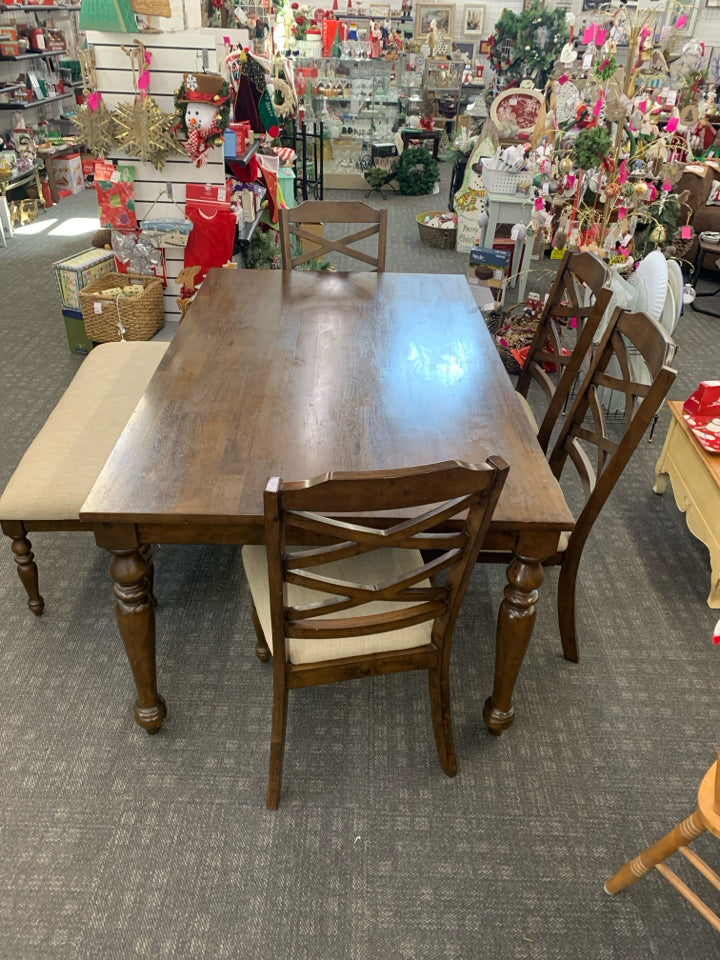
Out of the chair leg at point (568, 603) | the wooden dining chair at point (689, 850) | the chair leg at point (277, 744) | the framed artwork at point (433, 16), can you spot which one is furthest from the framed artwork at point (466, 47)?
the wooden dining chair at point (689, 850)

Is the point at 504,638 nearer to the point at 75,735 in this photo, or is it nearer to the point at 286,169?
the point at 75,735

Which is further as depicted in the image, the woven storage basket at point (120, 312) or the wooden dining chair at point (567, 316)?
A: the woven storage basket at point (120, 312)

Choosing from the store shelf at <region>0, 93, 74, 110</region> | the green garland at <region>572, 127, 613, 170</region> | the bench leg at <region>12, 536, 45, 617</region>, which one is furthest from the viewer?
the store shelf at <region>0, 93, 74, 110</region>

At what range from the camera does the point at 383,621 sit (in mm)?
1465

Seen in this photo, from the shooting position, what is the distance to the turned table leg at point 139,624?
5.07 feet

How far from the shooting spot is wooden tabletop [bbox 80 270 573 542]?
1484mm

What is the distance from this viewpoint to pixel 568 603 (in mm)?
2021

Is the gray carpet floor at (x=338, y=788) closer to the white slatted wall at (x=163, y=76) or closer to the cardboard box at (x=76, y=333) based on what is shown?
the cardboard box at (x=76, y=333)

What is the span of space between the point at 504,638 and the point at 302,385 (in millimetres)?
868

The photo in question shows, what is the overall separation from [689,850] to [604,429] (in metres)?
1.03

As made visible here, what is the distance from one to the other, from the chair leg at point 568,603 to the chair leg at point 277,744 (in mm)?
889

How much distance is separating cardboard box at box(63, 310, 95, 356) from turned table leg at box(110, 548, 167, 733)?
2473 mm

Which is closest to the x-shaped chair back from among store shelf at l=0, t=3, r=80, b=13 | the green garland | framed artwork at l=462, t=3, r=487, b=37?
the green garland

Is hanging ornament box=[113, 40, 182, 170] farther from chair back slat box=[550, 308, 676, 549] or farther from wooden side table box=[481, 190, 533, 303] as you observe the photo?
chair back slat box=[550, 308, 676, 549]
